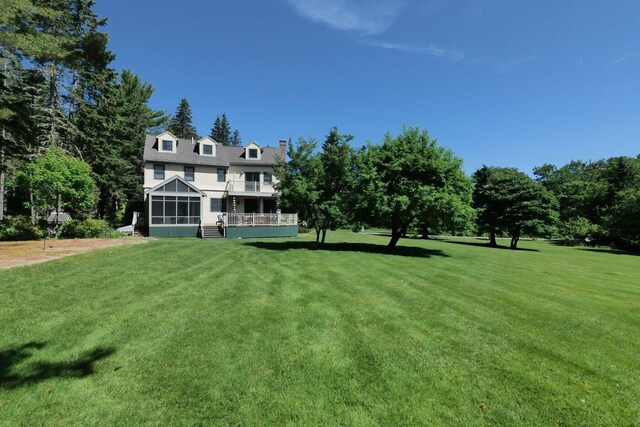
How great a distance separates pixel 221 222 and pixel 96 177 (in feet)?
51.0

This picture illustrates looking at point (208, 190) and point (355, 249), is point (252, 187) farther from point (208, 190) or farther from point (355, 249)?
point (355, 249)

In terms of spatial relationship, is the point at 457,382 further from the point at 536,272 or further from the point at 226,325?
the point at 536,272

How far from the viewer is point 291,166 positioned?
17.4 meters

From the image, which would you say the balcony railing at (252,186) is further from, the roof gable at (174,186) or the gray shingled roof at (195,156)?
the roof gable at (174,186)

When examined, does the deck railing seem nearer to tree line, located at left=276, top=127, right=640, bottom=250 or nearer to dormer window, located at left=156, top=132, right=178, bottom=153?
tree line, located at left=276, top=127, right=640, bottom=250

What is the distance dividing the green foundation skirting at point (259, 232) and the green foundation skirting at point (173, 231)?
125 inches

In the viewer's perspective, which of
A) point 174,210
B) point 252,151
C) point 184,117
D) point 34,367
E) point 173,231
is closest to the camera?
point 34,367

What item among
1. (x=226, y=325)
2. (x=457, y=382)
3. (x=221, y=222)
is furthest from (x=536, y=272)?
(x=221, y=222)

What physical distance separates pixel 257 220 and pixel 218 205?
243 inches

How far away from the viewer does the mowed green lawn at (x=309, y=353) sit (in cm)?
328

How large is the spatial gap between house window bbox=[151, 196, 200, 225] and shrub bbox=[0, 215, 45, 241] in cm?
689

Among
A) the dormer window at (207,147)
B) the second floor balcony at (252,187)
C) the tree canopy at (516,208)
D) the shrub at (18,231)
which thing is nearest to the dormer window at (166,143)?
the dormer window at (207,147)

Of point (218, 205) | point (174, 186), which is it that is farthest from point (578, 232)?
point (174, 186)

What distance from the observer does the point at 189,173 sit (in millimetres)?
28828
